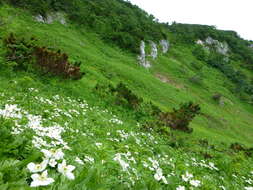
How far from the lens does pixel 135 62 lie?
3133 cm

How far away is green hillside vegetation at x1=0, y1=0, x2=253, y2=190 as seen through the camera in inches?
116

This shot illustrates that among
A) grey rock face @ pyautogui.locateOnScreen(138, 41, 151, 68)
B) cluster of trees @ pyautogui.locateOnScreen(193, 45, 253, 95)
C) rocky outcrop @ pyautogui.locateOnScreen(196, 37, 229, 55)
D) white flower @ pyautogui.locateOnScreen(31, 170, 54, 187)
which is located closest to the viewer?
white flower @ pyautogui.locateOnScreen(31, 170, 54, 187)

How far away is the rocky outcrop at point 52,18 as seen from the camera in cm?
2470

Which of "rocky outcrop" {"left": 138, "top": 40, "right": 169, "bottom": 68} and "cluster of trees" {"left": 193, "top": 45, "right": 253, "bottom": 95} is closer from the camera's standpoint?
"rocky outcrop" {"left": 138, "top": 40, "right": 169, "bottom": 68}

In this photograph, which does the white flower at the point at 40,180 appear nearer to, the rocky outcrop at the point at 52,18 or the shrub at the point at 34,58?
the shrub at the point at 34,58

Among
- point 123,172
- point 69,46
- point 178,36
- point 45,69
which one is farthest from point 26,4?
point 178,36

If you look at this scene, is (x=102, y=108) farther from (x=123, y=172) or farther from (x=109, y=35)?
(x=109, y=35)

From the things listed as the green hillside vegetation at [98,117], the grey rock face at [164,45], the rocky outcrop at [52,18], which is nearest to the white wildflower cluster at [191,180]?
the green hillside vegetation at [98,117]

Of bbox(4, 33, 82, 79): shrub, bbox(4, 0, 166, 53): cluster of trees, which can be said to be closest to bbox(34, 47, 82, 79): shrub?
bbox(4, 33, 82, 79): shrub

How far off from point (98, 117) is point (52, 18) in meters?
22.1

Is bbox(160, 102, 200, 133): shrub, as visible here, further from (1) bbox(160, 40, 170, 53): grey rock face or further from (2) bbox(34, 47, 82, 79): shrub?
(1) bbox(160, 40, 170, 53): grey rock face

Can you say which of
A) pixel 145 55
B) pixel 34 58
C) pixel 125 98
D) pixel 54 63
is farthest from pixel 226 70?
pixel 34 58

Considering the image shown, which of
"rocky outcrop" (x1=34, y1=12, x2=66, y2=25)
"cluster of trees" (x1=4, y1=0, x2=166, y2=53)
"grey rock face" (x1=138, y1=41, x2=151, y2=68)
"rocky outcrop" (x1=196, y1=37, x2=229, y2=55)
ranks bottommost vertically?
"grey rock face" (x1=138, y1=41, x2=151, y2=68)

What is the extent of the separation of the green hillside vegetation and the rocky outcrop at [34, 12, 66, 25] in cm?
60
